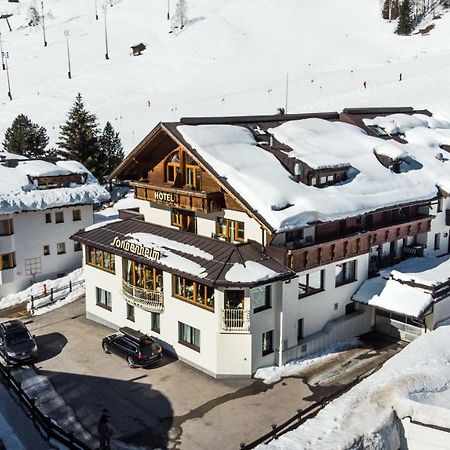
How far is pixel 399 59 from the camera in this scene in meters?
113

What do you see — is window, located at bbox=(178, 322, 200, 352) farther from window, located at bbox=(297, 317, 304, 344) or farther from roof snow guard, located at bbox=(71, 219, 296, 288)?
window, located at bbox=(297, 317, 304, 344)

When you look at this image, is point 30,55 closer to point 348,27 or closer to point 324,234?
point 348,27

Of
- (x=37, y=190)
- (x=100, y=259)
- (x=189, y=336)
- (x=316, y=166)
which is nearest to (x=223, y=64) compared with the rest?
(x=37, y=190)

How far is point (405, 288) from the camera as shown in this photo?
31.4m

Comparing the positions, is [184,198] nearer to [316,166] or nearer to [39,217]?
[316,166]

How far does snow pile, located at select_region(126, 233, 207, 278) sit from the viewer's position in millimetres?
27672

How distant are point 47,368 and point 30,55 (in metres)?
154

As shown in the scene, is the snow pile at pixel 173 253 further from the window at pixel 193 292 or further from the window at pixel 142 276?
the window at pixel 142 276

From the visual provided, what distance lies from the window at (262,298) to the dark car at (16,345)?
38.6ft

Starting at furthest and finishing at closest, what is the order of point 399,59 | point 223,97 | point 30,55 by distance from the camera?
point 30,55
point 399,59
point 223,97

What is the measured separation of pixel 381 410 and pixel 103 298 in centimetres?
1941

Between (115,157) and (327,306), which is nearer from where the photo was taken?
(327,306)

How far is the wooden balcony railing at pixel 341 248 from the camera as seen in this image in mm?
27781

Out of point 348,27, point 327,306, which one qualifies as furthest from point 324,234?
point 348,27
